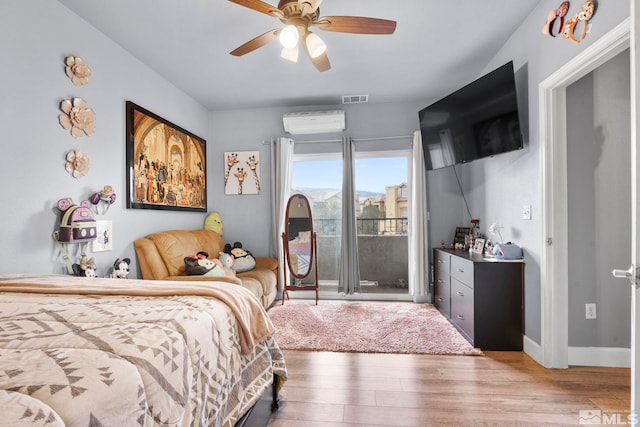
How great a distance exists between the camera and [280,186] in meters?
3.99

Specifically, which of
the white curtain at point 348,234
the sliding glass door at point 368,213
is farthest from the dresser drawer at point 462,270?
the white curtain at point 348,234

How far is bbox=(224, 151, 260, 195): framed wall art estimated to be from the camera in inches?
163

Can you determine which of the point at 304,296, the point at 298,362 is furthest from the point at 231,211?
the point at 298,362

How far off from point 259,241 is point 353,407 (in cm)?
272

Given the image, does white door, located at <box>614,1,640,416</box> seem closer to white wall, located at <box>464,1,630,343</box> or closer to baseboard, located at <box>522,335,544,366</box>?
white wall, located at <box>464,1,630,343</box>

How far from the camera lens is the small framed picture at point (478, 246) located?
3008 millimetres

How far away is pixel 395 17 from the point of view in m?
2.29

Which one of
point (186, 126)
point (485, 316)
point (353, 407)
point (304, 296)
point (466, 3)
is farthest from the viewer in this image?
point (304, 296)

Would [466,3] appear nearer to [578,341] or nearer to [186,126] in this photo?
[578,341]

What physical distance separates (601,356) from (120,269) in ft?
12.1

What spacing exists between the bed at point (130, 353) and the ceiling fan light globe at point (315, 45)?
1.62 metres

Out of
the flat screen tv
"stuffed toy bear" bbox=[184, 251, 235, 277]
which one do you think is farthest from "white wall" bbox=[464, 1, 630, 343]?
"stuffed toy bear" bbox=[184, 251, 235, 277]

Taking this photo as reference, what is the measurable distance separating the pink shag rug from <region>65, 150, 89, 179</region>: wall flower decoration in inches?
80.7

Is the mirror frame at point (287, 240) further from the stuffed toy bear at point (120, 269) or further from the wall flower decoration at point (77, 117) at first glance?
the wall flower decoration at point (77, 117)
